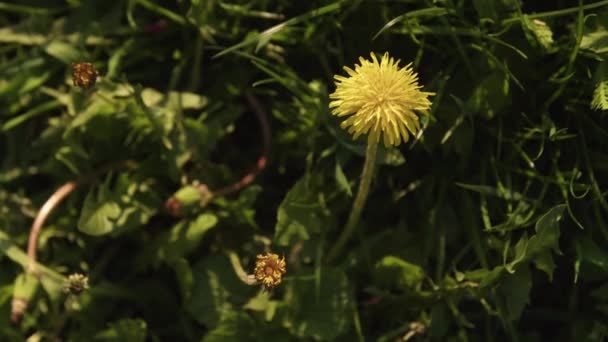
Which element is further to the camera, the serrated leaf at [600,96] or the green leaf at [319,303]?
the green leaf at [319,303]

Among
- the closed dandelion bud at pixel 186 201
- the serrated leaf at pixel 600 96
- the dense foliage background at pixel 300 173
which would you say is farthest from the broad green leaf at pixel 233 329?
the serrated leaf at pixel 600 96

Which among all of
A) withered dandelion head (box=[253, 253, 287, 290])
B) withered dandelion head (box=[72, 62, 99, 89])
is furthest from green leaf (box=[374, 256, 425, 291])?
withered dandelion head (box=[72, 62, 99, 89])

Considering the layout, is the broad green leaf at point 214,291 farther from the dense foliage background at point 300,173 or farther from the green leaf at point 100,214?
the green leaf at point 100,214

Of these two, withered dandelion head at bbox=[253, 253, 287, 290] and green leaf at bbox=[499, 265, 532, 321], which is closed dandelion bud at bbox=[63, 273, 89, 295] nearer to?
withered dandelion head at bbox=[253, 253, 287, 290]

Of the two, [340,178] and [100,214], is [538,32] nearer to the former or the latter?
[340,178]

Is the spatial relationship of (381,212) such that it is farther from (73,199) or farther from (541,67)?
(73,199)

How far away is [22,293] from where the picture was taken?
1.47 meters

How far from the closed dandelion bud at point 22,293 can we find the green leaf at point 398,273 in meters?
0.70

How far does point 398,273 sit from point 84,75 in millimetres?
698

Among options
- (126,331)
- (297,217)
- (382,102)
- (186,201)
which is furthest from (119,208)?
(382,102)

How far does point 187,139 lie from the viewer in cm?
154

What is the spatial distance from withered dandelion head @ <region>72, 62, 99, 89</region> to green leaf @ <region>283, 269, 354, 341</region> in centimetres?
54

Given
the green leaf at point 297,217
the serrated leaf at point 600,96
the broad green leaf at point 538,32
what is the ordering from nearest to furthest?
the serrated leaf at point 600,96
the broad green leaf at point 538,32
the green leaf at point 297,217

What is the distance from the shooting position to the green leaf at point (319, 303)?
141 cm
